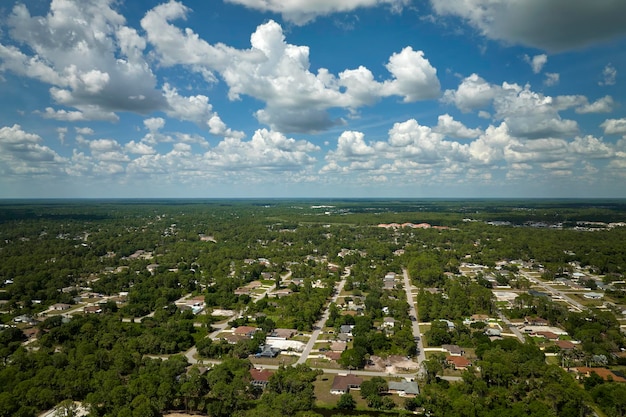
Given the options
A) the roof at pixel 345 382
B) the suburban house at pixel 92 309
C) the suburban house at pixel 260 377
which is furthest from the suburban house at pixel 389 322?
the suburban house at pixel 92 309

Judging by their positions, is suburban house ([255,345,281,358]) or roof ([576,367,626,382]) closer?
roof ([576,367,626,382])

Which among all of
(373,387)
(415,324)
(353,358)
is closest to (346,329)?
(415,324)

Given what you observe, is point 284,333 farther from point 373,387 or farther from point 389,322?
point 373,387

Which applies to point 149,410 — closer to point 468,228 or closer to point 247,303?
point 247,303

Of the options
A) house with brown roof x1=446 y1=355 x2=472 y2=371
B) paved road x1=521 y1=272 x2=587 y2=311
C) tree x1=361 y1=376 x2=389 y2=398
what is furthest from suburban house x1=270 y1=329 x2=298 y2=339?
paved road x1=521 y1=272 x2=587 y2=311

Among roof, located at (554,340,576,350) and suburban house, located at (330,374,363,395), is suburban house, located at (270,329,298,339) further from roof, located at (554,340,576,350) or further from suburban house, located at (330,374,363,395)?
roof, located at (554,340,576,350)

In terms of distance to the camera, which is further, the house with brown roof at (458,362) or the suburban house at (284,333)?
the suburban house at (284,333)

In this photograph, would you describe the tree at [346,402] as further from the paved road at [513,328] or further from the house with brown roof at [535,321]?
the house with brown roof at [535,321]
